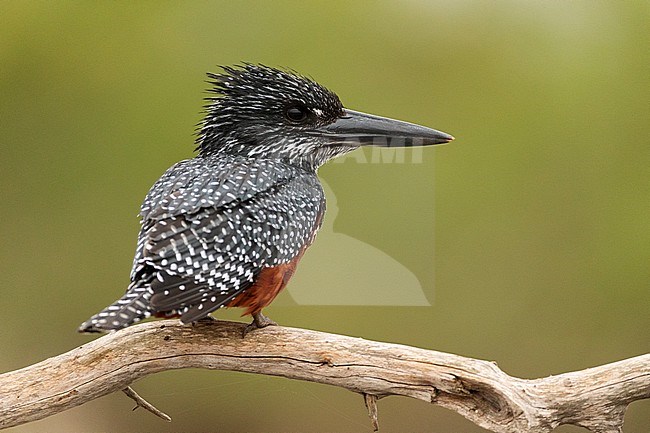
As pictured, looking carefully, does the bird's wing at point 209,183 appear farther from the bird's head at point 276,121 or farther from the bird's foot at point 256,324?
the bird's foot at point 256,324

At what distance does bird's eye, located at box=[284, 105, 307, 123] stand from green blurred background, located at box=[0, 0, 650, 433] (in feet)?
1.84

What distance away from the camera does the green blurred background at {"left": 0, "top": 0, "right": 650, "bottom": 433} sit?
2.64 metres

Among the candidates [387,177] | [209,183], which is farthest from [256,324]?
[387,177]

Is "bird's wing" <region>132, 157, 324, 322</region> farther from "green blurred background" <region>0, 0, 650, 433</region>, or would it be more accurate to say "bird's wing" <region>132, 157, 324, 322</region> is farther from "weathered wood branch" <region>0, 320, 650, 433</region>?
"green blurred background" <region>0, 0, 650, 433</region>

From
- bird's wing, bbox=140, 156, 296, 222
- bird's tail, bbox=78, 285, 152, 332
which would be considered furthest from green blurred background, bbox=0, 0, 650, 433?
bird's tail, bbox=78, 285, 152, 332

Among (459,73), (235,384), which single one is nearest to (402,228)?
(459,73)

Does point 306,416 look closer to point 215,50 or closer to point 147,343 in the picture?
point 147,343

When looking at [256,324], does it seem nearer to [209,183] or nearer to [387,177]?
[209,183]

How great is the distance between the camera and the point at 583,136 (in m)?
2.79

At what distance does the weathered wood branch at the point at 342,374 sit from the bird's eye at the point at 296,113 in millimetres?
558

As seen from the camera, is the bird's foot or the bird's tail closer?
the bird's tail

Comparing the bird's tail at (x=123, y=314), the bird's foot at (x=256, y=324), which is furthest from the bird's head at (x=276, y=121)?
the bird's tail at (x=123, y=314)

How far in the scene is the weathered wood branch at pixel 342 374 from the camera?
1.79 meters

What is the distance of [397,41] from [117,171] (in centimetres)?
110
